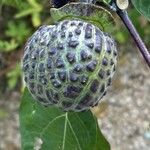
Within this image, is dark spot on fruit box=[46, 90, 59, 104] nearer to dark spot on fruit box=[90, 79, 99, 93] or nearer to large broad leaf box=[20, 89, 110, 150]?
dark spot on fruit box=[90, 79, 99, 93]

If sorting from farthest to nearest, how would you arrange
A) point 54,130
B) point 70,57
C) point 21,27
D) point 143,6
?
1. point 21,27
2. point 54,130
3. point 143,6
4. point 70,57

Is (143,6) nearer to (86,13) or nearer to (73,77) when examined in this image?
(86,13)

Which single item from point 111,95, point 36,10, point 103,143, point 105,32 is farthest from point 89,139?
point 111,95

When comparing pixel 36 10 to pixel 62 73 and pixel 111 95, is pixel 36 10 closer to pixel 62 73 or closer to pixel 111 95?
pixel 111 95

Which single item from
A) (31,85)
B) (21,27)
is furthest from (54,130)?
(21,27)

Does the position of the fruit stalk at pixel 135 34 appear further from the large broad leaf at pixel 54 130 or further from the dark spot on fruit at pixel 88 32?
the large broad leaf at pixel 54 130

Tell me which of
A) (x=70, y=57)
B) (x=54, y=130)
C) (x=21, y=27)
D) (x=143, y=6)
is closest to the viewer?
(x=70, y=57)
